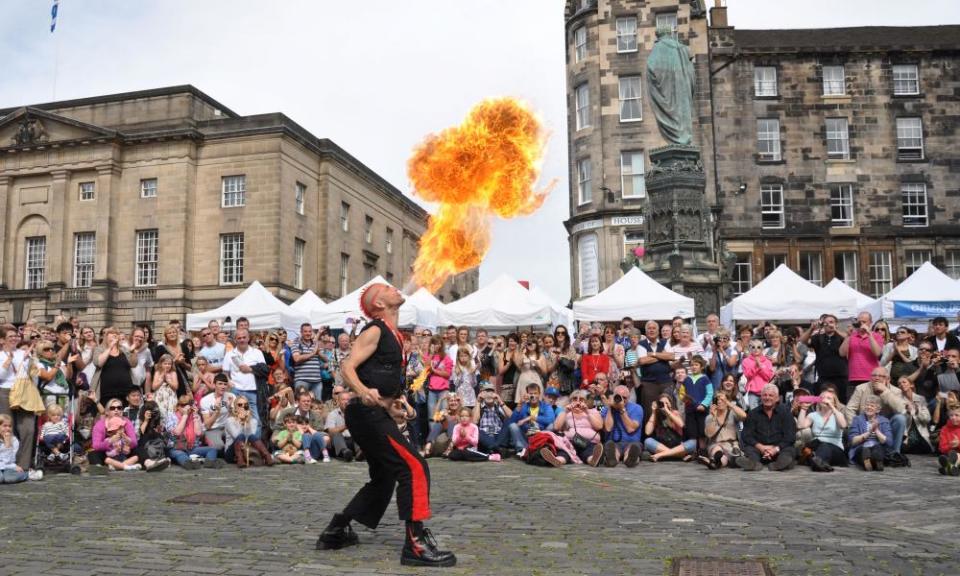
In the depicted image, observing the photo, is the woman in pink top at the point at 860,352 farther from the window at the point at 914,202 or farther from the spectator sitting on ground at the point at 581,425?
the window at the point at 914,202

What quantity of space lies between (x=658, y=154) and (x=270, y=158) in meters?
24.4

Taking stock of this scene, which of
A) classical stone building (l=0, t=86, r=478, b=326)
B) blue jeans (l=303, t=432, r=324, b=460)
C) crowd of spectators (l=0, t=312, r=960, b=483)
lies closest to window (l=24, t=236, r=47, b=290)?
classical stone building (l=0, t=86, r=478, b=326)

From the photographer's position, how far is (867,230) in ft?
120

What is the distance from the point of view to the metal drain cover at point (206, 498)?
807 centimetres

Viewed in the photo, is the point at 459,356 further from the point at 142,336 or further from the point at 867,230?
the point at 867,230

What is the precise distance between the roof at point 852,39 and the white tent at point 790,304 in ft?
76.5

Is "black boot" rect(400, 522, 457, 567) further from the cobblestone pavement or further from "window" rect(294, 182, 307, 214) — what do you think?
"window" rect(294, 182, 307, 214)

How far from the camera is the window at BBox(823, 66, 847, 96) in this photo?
124ft

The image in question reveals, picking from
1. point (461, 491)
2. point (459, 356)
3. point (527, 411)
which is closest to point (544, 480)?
point (461, 491)

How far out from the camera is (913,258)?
36.4 meters

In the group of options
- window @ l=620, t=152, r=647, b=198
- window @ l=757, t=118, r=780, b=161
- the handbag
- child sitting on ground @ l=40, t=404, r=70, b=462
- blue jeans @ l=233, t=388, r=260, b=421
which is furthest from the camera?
window @ l=757, t=118, r=780, b=161

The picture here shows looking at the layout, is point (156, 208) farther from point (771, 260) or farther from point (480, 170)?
point (771, 260)

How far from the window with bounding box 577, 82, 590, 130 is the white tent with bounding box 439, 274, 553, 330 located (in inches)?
772

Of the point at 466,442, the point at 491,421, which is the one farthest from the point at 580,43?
the point at 466,442
